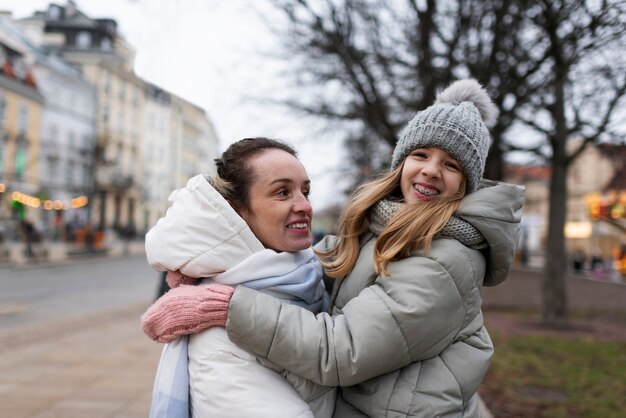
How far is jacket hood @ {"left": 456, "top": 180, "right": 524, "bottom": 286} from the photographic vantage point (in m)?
1.72

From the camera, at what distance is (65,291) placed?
16031 mm

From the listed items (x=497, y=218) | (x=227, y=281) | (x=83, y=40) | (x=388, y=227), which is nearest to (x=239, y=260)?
(x=227, y=281)

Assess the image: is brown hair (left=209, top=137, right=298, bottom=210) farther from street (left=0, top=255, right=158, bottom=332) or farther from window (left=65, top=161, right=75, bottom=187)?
window (left=65, top=161, right=75, bottom=187)

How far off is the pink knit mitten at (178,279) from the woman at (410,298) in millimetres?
73

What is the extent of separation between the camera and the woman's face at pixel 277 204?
5.87 ft

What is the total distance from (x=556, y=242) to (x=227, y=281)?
11025mm

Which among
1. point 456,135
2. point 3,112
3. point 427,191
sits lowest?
point 427,191

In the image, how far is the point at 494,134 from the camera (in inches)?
419

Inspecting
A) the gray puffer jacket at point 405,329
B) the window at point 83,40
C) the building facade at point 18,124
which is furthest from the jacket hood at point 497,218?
the window at point 83,40

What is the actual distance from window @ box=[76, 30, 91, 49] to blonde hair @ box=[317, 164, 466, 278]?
174 ft

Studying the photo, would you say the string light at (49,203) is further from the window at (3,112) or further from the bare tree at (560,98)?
the bare tree at (560,98)

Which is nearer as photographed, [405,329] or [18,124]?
[405,329]

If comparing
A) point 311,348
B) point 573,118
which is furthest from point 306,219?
point 573,118

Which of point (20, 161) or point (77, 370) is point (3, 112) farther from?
point (77, 370)
